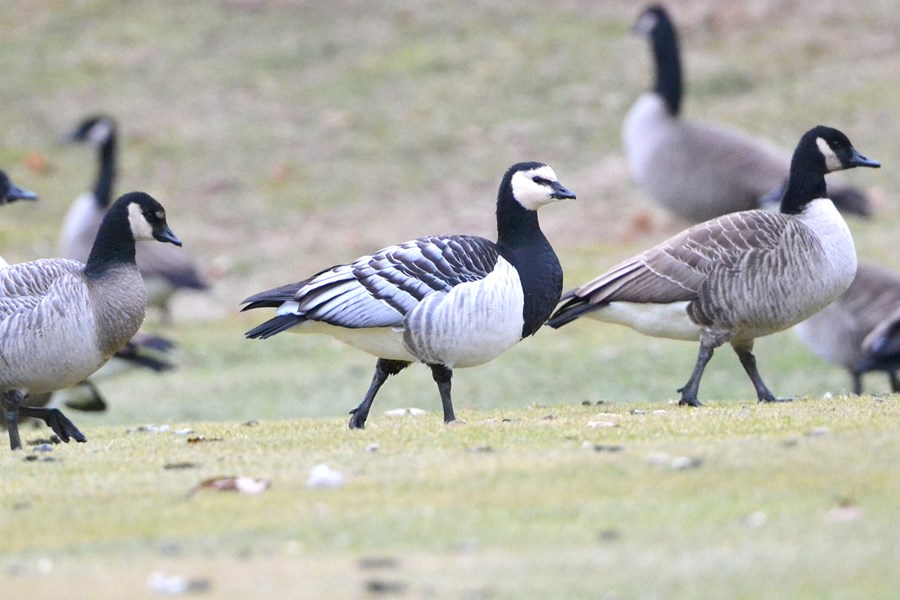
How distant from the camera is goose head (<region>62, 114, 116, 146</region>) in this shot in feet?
66.4

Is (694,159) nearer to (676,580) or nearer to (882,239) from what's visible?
(882,239)

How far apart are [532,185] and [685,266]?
1270 mm

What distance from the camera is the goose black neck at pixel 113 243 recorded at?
922cm

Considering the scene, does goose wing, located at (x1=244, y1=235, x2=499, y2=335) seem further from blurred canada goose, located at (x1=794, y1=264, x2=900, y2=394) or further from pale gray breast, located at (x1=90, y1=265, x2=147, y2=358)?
blurred canada goose, located at (x1=794, y1=264, x2=900, y2=394)

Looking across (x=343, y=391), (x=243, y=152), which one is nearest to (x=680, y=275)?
(x=343, y=391)

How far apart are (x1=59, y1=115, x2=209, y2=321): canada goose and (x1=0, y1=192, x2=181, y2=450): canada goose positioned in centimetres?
826

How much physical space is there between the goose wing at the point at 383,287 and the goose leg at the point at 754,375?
2.26 metres


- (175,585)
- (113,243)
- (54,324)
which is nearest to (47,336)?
(54,324)

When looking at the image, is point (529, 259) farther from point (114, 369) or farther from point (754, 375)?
point (114, 369)

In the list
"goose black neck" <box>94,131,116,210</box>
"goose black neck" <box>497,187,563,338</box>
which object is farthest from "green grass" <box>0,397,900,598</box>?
"goose black neck" <box>94,131,116,210</box>

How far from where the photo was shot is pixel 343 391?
1470cm

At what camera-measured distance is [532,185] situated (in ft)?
29.8

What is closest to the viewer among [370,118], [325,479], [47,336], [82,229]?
[325,479]

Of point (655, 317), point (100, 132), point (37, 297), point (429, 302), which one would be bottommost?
point (655, 317)
